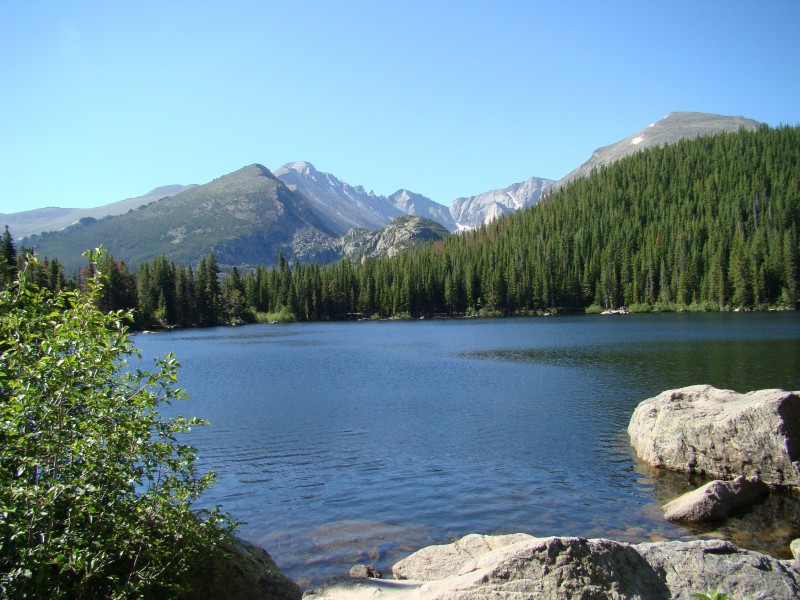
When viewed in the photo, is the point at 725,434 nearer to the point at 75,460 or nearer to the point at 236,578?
the point at 236,578

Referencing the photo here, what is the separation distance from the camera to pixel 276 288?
17675cm

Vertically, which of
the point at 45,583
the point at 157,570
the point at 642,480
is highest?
the point at 45,583

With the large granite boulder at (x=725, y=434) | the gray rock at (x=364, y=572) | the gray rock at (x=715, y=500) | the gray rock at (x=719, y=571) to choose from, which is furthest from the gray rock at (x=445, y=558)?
the large granite boulder at (x=725, y=434)

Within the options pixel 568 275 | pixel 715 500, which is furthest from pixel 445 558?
pixel 568 275

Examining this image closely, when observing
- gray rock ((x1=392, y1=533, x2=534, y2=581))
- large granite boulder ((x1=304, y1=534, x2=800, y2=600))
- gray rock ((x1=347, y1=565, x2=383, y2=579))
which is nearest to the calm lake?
gray rock ((x1=347, y1=565, x2=383, y2=579))

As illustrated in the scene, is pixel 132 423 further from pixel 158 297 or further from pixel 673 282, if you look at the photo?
pixel 673 282

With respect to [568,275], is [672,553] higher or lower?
lower

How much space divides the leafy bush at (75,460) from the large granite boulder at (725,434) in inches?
722

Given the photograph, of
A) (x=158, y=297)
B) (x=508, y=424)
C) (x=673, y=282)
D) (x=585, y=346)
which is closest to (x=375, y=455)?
(x=508, y=424)

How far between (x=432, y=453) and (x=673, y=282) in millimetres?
147488

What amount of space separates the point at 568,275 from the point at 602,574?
168m

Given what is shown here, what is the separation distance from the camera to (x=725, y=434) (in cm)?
1964

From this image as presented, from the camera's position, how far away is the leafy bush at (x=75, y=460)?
689 centimetres

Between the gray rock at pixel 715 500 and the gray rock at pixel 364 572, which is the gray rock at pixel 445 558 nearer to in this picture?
the gray rock at pixel 364 572
